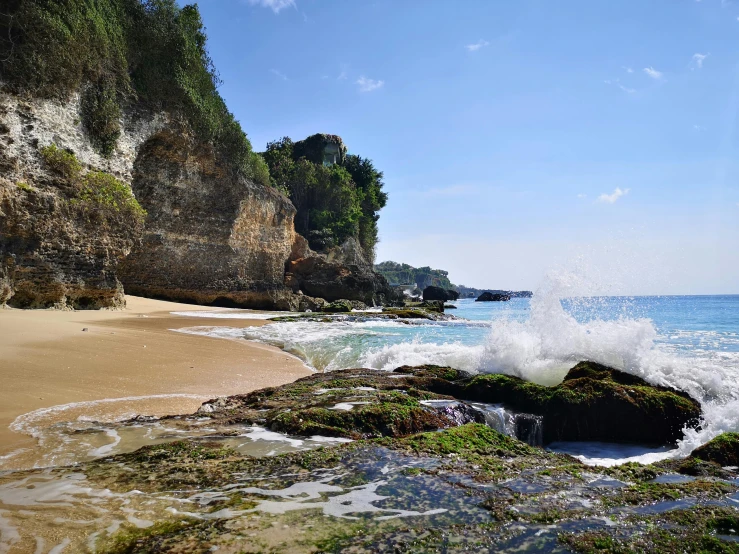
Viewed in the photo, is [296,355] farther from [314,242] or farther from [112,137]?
[314,242]

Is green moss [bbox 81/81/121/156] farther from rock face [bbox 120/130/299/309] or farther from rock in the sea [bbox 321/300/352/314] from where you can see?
rock in the sea [bbox 321/300/352/314]

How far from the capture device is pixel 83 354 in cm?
691

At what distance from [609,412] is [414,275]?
5265 inches

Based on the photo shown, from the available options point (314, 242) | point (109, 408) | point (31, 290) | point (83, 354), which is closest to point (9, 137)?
point (31, 290)

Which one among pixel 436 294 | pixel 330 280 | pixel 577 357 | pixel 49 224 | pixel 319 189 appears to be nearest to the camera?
pixel 577 357

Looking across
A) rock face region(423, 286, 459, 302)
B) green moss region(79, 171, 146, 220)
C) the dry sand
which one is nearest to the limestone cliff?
green moss region(79, 171, 146, 220)

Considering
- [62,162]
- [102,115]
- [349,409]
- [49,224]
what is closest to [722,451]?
[349,409]

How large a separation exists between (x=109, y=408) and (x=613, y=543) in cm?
461

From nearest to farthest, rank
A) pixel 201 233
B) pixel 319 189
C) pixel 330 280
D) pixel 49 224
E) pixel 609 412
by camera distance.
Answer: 1. pixel 609 412
2. pixel 49 224
3. pixel 201 233
4. pixel 330 280
5. pixel 319 189

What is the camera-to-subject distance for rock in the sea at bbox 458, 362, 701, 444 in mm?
5195

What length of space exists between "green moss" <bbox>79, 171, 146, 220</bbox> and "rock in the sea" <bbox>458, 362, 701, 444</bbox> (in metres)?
14.9

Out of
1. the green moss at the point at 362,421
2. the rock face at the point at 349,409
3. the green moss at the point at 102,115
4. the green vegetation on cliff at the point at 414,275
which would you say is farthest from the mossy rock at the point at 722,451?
the green vegetation on cliff at the point at 414,275

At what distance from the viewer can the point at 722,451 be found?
3.63 metres

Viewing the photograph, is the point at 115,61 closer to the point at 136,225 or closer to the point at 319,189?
the point at 136,225
